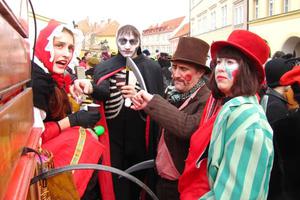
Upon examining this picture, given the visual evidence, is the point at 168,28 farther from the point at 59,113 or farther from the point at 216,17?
the point at 59,113

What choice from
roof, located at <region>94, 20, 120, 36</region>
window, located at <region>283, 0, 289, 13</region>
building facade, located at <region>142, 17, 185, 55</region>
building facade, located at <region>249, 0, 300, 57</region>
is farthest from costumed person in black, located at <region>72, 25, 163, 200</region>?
roof, located at <region>94, 20, 120, 36</region>

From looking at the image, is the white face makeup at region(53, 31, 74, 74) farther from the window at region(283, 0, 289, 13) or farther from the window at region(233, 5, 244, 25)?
the window at region(233, 5, 244, 25)

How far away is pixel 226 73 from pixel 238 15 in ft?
99.6

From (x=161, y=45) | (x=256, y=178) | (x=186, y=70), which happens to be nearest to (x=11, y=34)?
(x=256, y=178)

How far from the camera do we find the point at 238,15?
30.6m

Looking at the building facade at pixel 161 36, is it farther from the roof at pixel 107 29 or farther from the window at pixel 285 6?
the window at pixel 285 6

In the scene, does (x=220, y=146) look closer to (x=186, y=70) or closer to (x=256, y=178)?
(x=256, y=178)

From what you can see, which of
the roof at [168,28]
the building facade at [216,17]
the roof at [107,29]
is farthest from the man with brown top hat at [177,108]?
the roof at [107,29]

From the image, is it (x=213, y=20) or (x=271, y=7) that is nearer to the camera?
(x=271, y=7)

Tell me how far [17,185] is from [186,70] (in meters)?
1.67

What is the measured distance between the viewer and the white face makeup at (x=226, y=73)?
1.82m

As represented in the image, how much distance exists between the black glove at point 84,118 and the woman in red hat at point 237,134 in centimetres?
85

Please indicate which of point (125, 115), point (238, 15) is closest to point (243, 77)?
point (125, 115)

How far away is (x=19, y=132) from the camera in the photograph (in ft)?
4.20
